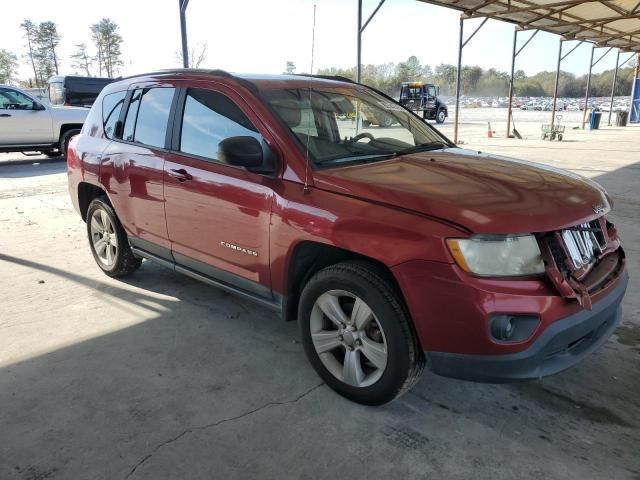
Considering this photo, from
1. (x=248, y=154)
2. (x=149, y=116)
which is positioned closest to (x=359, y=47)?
(x=149, y=116)

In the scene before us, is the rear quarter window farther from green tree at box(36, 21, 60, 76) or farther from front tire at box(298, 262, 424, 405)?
green tree at box(36, 21, 60, 76)

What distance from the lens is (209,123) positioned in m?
3.47

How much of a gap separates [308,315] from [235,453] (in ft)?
2.73

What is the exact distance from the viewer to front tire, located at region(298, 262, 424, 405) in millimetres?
2518

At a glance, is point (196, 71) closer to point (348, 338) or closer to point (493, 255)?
point (348, 338)

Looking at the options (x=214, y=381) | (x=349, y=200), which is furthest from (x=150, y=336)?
(x=349, y=200)

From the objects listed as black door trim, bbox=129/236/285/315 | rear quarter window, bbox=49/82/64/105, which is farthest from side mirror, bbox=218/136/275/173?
rear quarter window, bbox=49/82/64/105

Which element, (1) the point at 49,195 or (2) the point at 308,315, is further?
(1) the point at 49,195

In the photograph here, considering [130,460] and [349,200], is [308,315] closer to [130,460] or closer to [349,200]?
[349,200]

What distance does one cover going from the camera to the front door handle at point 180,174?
3.50 meters

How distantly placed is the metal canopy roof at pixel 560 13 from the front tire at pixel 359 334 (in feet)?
41.0

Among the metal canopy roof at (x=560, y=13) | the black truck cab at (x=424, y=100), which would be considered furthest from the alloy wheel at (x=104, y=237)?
the black truck cab at (x=424, y=100)

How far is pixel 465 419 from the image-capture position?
2.71 meters

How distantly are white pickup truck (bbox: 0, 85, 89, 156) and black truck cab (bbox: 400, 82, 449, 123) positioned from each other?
24.9 m
